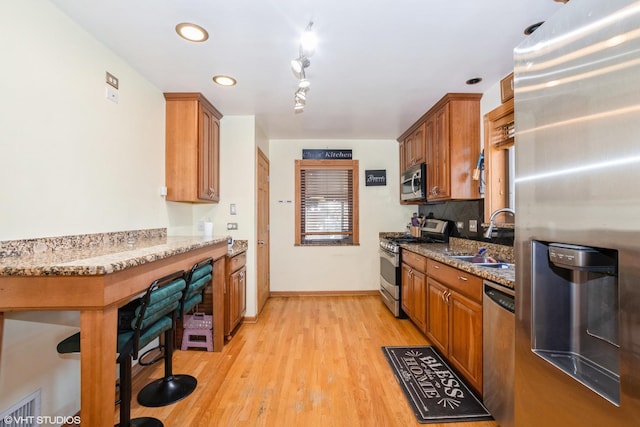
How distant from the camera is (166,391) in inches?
78.5

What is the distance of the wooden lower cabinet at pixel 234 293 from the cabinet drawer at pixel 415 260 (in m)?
1.89

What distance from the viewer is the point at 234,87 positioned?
2.68 metres

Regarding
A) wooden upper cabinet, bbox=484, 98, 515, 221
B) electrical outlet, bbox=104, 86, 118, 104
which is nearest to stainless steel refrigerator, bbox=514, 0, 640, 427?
wooden upper cabinet, bbox=484, 98, 515, 221

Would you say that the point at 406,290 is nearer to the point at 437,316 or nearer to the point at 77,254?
the point at 437,316

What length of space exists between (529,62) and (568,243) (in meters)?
0.71

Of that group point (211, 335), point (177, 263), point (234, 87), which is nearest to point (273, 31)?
point (234, 87)

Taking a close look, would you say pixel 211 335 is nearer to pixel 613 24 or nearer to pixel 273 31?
pixel 273 31

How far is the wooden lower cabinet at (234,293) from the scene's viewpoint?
112 inches

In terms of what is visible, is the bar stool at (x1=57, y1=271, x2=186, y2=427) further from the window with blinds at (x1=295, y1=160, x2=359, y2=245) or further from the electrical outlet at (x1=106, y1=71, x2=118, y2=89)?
the window with blinds at (x1=295, y1=160, x2=359, y2=245)

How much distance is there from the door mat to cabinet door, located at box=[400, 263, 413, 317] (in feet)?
1.92

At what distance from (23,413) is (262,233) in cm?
268

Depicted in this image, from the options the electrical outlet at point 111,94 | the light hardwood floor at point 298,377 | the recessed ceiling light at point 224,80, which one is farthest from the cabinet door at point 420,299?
the electrical outlet at point 111,94

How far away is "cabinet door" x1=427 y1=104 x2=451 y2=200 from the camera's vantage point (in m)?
2.94

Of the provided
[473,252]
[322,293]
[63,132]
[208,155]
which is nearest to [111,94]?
[63,132]
